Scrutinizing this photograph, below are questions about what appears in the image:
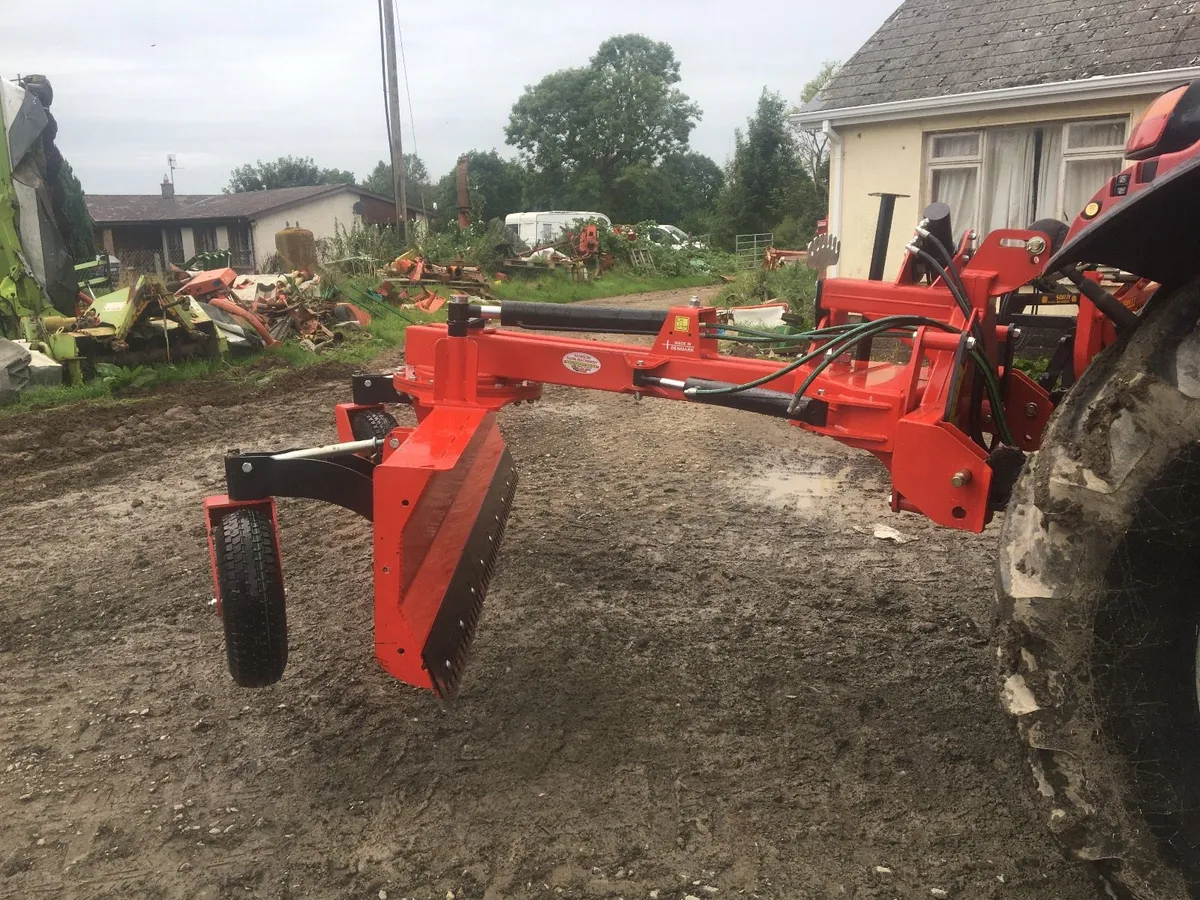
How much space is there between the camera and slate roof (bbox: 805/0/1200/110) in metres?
9.10

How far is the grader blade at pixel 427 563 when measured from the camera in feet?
8.79

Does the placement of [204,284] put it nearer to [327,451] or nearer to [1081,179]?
[327,451]

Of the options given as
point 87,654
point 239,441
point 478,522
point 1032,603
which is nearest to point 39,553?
point 87,654

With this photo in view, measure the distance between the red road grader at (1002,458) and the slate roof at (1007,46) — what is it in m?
7.43

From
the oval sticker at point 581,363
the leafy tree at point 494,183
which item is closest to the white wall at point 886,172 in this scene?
the oval sticker at point 581,363

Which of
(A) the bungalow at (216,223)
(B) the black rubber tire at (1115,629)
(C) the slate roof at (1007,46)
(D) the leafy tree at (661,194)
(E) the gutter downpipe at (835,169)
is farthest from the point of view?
(D) the leafy tree at (661,194)

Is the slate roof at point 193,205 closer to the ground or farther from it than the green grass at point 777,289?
farther from it

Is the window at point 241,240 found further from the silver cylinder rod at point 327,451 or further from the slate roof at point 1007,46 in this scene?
the silver cylinder rod at point 327,451

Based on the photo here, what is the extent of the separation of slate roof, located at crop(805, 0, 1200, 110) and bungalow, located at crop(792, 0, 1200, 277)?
0.02 m

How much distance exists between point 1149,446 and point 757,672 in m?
1.91

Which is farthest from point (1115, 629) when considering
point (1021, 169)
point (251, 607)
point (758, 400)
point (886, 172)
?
point (886, 172)

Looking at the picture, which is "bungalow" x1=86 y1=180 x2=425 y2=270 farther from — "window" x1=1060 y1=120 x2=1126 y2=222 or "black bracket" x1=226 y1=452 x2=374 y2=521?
"black bracket" x1=226 y1=452 x2=374 y2=521

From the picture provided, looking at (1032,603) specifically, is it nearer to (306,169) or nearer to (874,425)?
(874,425)

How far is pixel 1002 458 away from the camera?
2.55 metres
